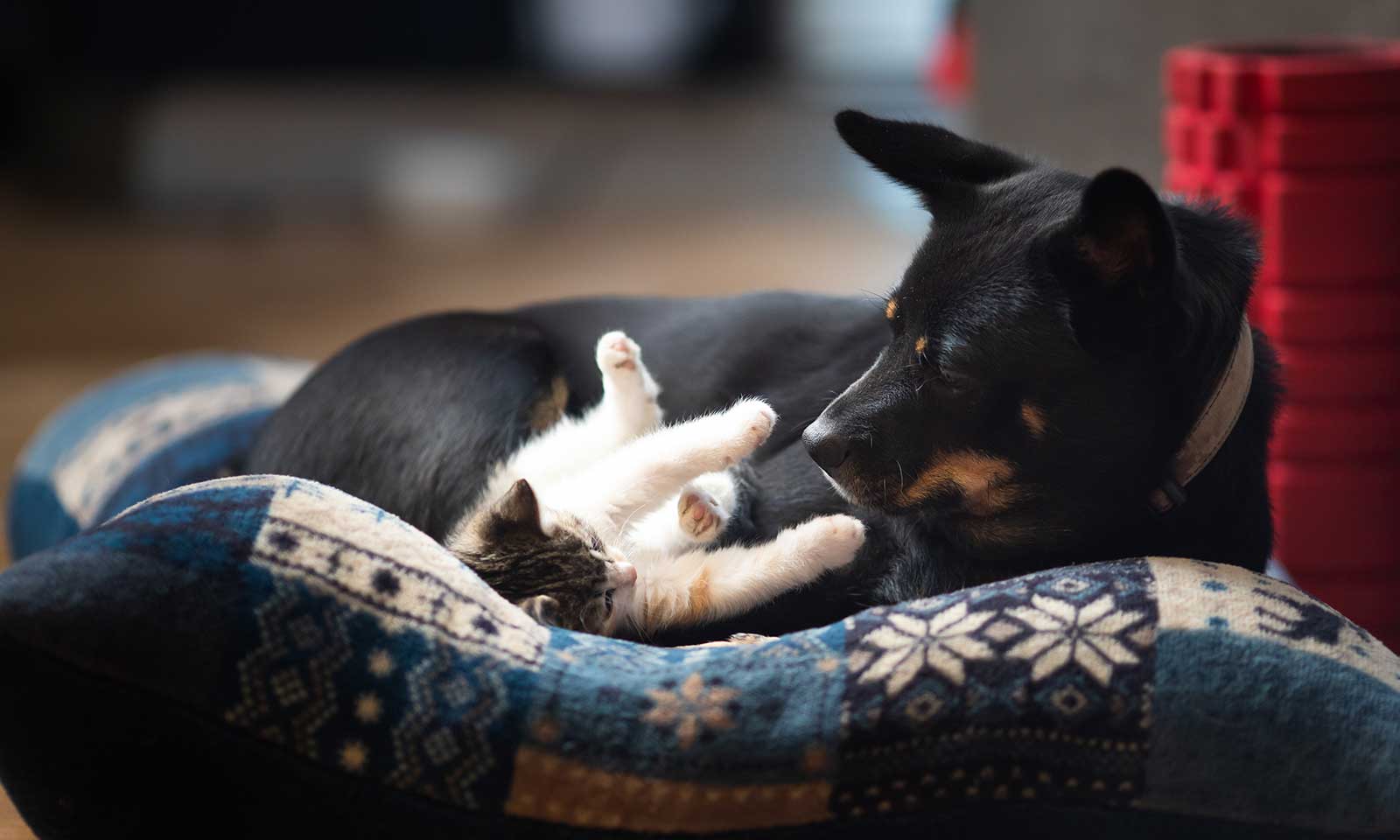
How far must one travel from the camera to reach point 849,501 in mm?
1668

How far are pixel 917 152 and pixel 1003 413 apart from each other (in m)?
0.36

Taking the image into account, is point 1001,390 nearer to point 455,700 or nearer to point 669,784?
point 669,784

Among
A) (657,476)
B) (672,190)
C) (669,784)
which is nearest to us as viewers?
(669,784)

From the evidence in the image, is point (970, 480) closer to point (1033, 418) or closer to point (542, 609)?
point (1033, 418)

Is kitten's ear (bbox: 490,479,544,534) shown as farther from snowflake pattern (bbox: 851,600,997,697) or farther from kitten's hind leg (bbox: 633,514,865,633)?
snowflake pattern (bbox: 851,600,997,697)

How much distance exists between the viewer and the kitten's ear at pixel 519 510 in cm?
166

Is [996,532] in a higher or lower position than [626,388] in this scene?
lower

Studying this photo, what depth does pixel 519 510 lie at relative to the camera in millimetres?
1670

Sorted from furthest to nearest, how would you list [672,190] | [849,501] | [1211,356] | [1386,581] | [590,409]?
1. [672,190]
2. [1386,581]
3. [590,409]
4. [849,501]
5. [1211,356]

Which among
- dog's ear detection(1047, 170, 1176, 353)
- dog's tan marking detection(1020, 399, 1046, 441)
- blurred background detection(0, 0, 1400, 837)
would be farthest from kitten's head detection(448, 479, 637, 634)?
blurred background detection(0, 0, 1400, 837)

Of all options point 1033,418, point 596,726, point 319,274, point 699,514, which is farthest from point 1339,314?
point 319,274

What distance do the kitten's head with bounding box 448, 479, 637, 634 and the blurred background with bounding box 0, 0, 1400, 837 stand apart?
1.76 metres

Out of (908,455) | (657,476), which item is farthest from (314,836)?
Answer: (908,455)

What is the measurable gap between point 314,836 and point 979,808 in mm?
653
